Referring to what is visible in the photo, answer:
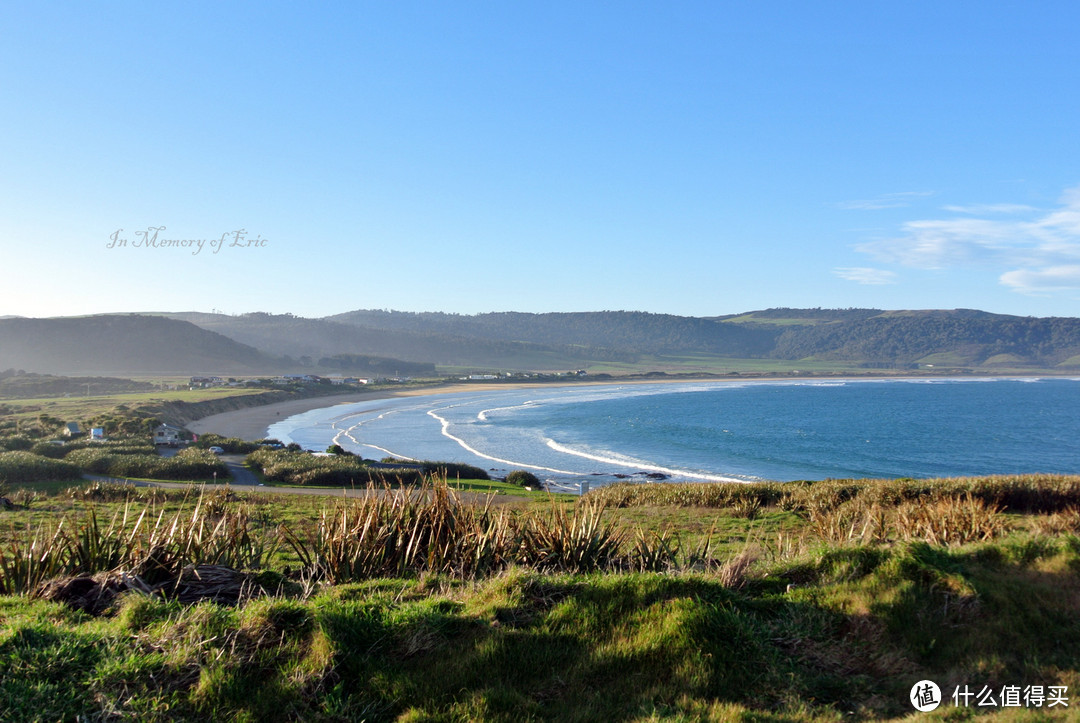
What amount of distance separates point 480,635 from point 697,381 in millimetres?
135161

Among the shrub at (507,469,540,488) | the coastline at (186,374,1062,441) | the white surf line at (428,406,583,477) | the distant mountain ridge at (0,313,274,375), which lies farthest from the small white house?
the distant mountain ridge at (0,313,274,375)

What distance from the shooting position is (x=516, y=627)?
4.76 metres

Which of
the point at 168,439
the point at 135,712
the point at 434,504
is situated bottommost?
the point at 168,439

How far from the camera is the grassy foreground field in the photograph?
4.00 meters

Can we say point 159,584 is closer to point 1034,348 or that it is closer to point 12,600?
point 12,600

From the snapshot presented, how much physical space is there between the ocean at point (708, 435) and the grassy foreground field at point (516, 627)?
23387 mm

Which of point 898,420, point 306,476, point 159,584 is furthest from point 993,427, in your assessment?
point 159,584

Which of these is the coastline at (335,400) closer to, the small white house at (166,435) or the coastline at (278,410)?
the coastline at (278,410)

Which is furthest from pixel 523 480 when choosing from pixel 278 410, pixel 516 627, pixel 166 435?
pixel 278 410

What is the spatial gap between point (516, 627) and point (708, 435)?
47.6 metres

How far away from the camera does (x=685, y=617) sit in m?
4.75

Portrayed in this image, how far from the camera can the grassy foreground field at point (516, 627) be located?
4.00m

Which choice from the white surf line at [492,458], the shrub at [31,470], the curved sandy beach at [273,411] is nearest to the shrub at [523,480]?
the white surf line at [492,458]

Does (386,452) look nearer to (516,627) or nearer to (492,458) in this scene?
(492,458)
